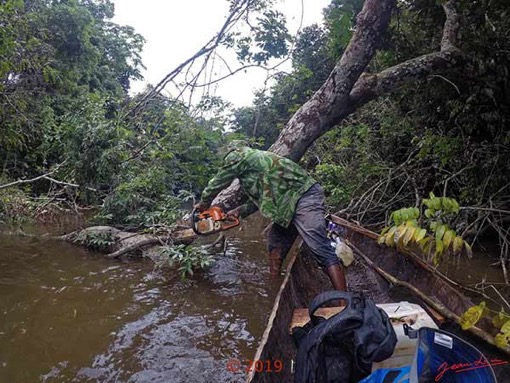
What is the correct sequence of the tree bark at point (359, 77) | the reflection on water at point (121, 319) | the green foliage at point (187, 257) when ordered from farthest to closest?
1. the green foliage at point (187, 257)
2. the tree bark at point (359, 77)
3. the reflection on water at point (121, 319)

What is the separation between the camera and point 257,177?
333 centimetres

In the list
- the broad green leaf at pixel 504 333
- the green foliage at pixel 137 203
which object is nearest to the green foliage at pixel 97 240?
the green foliage at pixel 137 203

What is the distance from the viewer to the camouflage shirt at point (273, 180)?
3.24m

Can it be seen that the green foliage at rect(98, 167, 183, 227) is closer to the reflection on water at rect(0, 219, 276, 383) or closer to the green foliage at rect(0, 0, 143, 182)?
the reflection on water at rect(0, 219, 276, 383)

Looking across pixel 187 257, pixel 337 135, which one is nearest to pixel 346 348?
pixel 187 257

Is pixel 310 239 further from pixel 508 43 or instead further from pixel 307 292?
pixel 508 43

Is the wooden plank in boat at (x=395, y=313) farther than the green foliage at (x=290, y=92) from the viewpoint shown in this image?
No

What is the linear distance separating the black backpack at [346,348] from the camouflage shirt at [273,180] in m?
1.61

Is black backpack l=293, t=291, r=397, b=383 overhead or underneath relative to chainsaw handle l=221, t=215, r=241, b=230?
underneath

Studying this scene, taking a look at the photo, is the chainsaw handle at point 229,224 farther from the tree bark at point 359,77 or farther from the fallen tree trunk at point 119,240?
the fallen tree trunk at point 119,240

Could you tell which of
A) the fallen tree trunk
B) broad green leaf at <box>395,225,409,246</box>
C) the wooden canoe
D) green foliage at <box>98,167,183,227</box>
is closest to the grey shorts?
the wooden canoe

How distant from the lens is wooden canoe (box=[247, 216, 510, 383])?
6.41 ft

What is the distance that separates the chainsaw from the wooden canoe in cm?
70

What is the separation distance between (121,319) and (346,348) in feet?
7.42
